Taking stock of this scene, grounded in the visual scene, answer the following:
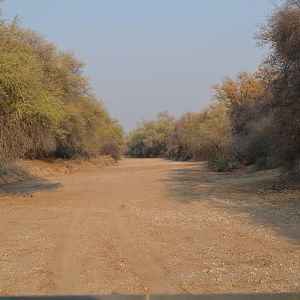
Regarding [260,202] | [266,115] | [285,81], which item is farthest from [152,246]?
[266,115]

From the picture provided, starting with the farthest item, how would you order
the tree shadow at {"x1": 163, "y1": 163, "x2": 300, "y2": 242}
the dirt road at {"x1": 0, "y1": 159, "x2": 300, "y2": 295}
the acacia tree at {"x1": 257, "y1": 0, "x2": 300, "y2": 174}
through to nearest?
the acacia tree at {"x1": 257, "y1": 0, "x2": 300, "y2": 174}, the tree shadow at {"x1": 163, "y1": 163, "x2": 300, "y2": 242}, the dirt road at {"x1": 0, "y1": 159, "x2": 300, "y2": 295}

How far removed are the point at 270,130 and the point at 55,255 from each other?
1359 centimetres

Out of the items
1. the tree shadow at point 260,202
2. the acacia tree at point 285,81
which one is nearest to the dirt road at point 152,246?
the tree shadow at point 260,202

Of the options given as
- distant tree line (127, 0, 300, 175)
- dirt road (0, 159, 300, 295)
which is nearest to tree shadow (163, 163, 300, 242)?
dirt road (0, 159, 300, 295)

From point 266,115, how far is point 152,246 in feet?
50.8

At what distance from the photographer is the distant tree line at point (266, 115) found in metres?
17.9

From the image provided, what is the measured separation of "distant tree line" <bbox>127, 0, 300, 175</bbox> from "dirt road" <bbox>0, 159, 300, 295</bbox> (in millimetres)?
2716

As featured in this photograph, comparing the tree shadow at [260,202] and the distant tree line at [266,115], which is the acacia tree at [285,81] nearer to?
the distant tree line at [266,115]

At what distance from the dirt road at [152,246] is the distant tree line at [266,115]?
107 inches

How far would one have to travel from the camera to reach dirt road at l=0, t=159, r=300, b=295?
7031mm

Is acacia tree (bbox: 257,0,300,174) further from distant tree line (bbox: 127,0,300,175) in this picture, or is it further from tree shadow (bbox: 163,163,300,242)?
tree shadow (bbox: 163,163,300,242)

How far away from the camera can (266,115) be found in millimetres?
23609

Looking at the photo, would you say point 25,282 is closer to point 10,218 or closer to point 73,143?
point 10,218

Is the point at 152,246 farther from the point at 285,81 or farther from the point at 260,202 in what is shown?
the point at 285,81
